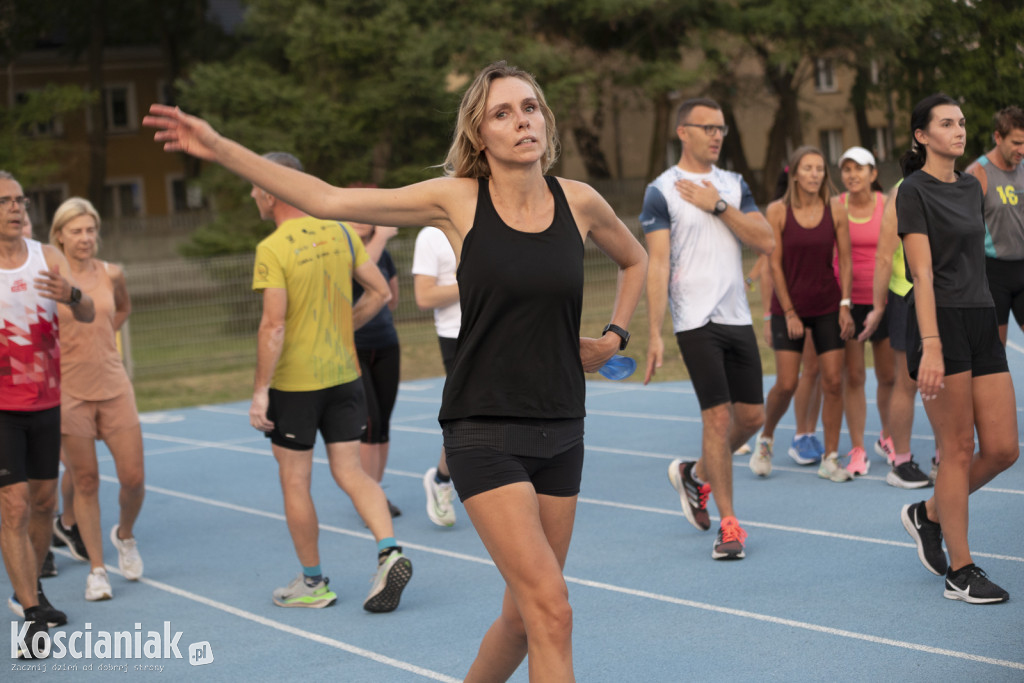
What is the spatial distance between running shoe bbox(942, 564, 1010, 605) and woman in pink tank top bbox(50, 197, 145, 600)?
14.2ft

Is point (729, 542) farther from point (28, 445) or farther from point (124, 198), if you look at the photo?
point (124, 198)

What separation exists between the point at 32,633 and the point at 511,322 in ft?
11.0

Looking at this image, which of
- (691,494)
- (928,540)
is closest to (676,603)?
(928,540)

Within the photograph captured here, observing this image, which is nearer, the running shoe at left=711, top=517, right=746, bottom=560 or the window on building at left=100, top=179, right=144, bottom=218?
the running shoe at left=711, top=517, right=746, bottom=560

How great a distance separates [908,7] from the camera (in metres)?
27.0

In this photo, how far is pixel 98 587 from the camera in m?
6.33

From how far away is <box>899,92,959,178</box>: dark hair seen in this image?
5277 millimetres

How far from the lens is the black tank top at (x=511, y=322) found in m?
3.45

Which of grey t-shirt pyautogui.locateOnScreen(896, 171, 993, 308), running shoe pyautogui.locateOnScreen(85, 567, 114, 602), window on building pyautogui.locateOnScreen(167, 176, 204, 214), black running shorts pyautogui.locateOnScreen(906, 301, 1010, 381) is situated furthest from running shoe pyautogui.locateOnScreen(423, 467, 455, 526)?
window on building pyautogui.locateOnScreen(167, 176, 204, 214)

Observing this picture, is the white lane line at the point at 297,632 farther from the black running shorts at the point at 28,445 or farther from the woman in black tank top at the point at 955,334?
the woman in black tank top at the point at 955,334

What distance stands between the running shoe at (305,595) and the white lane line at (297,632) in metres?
0.17

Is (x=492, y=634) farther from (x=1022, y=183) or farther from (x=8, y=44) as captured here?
(x=8, y=44)

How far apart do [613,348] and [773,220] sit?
4679 mm

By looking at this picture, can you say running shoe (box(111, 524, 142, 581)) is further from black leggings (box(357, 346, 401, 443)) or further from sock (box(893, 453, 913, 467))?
sock (box(893, 453, 913, 467))
